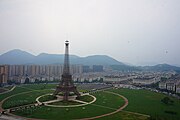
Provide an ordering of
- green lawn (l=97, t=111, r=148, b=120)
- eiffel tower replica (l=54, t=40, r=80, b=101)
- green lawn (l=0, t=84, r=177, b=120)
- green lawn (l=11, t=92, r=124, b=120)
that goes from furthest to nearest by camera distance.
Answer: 1. eiffel tower replica (l=54, t=40, r=80, b=101)
2. green lawn (l=11, t=92, r=124, b=120)
3. green lawn (l=0, t=84, r=177, b=120)
4. green lawn (l=97, t=111, r=148, b=120)

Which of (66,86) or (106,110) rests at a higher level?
(66,86)

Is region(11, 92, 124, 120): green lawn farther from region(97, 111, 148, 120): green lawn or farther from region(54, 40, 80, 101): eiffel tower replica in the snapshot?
region(54, 40, 80, 101): eiffel tower replica

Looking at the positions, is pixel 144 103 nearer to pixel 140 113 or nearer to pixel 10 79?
pixel 140 113

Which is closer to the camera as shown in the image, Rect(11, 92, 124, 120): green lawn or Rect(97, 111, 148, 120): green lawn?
Rect(97, 111, 148, 120): green lawn

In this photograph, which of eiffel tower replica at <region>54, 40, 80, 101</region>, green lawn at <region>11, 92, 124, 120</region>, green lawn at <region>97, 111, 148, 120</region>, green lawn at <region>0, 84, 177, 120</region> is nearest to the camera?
green lawn at <region>97, 111, 148, 120</region>

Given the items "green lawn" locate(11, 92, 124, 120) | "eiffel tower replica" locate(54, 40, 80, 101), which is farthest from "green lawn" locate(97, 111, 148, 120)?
A: "eiffel tower replica" locate(54, 40, 80, 101)

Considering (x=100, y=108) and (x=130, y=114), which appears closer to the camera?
(x=130, y=114)

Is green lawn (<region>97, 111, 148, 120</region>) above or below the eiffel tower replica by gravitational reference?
below

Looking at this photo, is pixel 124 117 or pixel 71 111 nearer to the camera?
pixel 124 117

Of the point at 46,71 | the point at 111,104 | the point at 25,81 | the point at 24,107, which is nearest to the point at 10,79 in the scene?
the point at 25,81

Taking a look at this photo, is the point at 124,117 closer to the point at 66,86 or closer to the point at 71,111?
the point at 71,111

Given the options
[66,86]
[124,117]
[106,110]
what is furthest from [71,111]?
[66,86]
